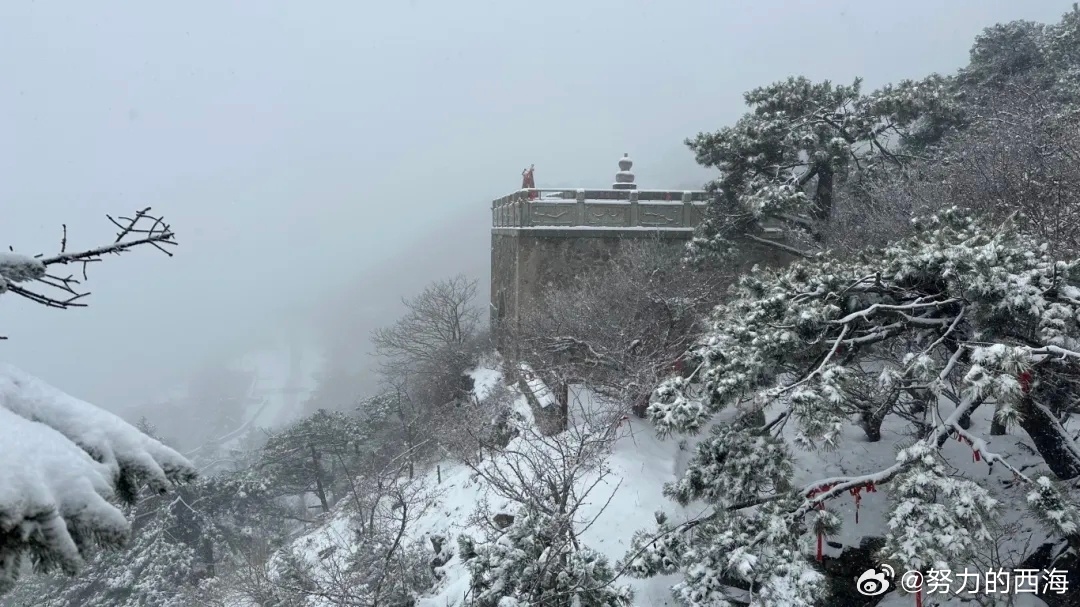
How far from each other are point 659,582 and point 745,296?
3832 millimetres

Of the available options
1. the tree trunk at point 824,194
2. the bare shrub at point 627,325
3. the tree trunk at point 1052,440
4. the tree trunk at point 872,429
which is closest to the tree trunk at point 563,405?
the bare shrub at point 627,325

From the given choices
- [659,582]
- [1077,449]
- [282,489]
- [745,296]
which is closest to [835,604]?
[659,582]

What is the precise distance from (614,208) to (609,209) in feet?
0.42

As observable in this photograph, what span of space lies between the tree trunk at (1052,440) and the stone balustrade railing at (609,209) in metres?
9.30

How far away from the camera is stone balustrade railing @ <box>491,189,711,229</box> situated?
15078 millimetres

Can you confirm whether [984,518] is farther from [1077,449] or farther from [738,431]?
[738,431]

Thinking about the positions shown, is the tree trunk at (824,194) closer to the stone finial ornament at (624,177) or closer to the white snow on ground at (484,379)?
the stone finial ornament at (624,177)

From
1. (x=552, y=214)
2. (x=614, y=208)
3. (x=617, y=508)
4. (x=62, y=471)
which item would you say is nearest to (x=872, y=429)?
(x=617, y=508)

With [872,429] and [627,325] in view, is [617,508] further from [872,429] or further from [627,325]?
[872,429]

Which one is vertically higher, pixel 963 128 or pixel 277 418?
pixel 963 128

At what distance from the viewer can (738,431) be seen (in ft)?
21.8

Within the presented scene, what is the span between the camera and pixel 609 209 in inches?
608

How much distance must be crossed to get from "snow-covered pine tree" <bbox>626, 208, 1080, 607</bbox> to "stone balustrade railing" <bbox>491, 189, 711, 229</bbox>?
7.89m

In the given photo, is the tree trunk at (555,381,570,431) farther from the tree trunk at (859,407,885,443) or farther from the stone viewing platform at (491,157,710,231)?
the stone viewing platform at (491,157,710,231)
